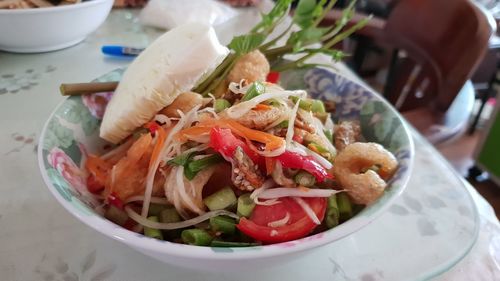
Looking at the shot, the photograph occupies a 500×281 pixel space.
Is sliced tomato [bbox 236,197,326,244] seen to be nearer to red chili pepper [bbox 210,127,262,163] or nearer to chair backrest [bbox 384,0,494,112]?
red chili pepper [bbox 210,127,262,163]

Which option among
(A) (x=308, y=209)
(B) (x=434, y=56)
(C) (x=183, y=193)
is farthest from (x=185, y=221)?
(B) (x=434, y=56)

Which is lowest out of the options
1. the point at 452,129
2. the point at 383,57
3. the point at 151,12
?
the point at 383,57

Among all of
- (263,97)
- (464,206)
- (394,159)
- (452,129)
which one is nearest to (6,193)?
(263,97)

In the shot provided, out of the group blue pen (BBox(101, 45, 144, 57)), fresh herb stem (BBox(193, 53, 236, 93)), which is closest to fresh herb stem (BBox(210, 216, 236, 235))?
fresh herb stem (BBox(193, 53, 236, 93))

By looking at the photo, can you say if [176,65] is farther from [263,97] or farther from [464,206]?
[464,206]

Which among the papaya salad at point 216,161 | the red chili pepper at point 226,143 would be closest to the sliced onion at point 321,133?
the papaya salad at point 216,161

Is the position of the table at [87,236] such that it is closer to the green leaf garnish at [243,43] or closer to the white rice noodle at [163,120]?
the white rice noodle at [163,120]
